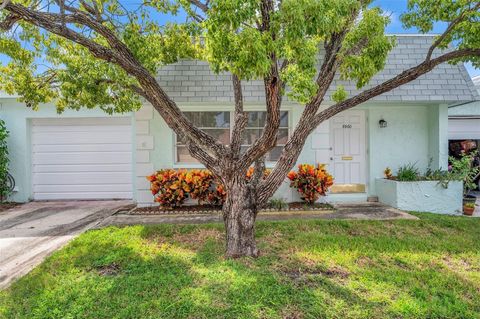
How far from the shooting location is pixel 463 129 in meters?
9.92

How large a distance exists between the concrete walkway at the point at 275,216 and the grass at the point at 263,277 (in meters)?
0.77

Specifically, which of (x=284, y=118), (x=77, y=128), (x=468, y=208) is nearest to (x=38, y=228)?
(x=77, y=128)

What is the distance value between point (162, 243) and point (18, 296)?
1885mm

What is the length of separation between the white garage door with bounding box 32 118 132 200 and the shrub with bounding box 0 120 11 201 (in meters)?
0.66

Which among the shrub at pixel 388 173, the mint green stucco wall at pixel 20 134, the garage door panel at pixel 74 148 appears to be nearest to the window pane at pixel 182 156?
the garage door panel at pixel 74 148

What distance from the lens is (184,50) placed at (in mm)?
5961

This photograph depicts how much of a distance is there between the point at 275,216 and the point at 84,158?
20.2 ft

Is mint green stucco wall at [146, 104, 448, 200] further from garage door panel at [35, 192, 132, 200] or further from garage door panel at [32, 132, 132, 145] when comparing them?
garage door panel at [35, 192, 132, 200]

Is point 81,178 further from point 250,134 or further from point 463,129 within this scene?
point 463,129

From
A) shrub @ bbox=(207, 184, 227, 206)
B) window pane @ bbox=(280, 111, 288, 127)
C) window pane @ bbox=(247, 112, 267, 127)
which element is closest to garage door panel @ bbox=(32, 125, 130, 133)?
shrub @ bbox=(207, 184, 227, 206)

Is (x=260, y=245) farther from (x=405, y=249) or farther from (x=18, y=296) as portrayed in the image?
(x=18, y=296)

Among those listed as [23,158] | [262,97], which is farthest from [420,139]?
[23,158]

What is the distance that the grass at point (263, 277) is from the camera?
2.86 m

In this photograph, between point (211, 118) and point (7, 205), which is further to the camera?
point (7, 205)
